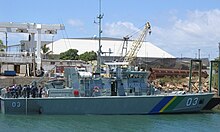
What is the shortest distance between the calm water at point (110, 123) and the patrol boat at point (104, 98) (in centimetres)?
46

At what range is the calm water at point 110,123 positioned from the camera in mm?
21234

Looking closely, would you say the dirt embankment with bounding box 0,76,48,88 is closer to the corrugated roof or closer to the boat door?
the boat door

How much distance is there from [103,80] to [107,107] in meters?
1.65

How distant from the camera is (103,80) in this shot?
83.7ft

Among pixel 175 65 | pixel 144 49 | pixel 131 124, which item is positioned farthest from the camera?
pixel 144 49

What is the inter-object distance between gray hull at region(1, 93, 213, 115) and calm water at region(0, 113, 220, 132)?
430 mm

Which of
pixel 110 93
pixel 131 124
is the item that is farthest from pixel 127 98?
pixel 131 124

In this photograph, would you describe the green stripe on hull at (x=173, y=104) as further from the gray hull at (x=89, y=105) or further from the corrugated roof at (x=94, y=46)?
the corrugated roof at (x=94, y=46)

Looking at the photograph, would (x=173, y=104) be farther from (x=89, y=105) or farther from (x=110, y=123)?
(x=89, y=105)

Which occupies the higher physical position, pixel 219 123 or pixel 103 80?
pixel 103 80

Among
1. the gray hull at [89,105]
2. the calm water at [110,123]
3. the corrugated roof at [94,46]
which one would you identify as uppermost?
the corrugated roof at [94,46]

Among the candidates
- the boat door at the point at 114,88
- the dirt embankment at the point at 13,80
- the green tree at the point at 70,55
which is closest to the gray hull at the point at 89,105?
Answer: the boat door at the point at 114,88

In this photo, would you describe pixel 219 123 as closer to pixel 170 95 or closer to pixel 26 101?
pixel 170 95

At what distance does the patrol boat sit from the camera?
2489 centimetres
